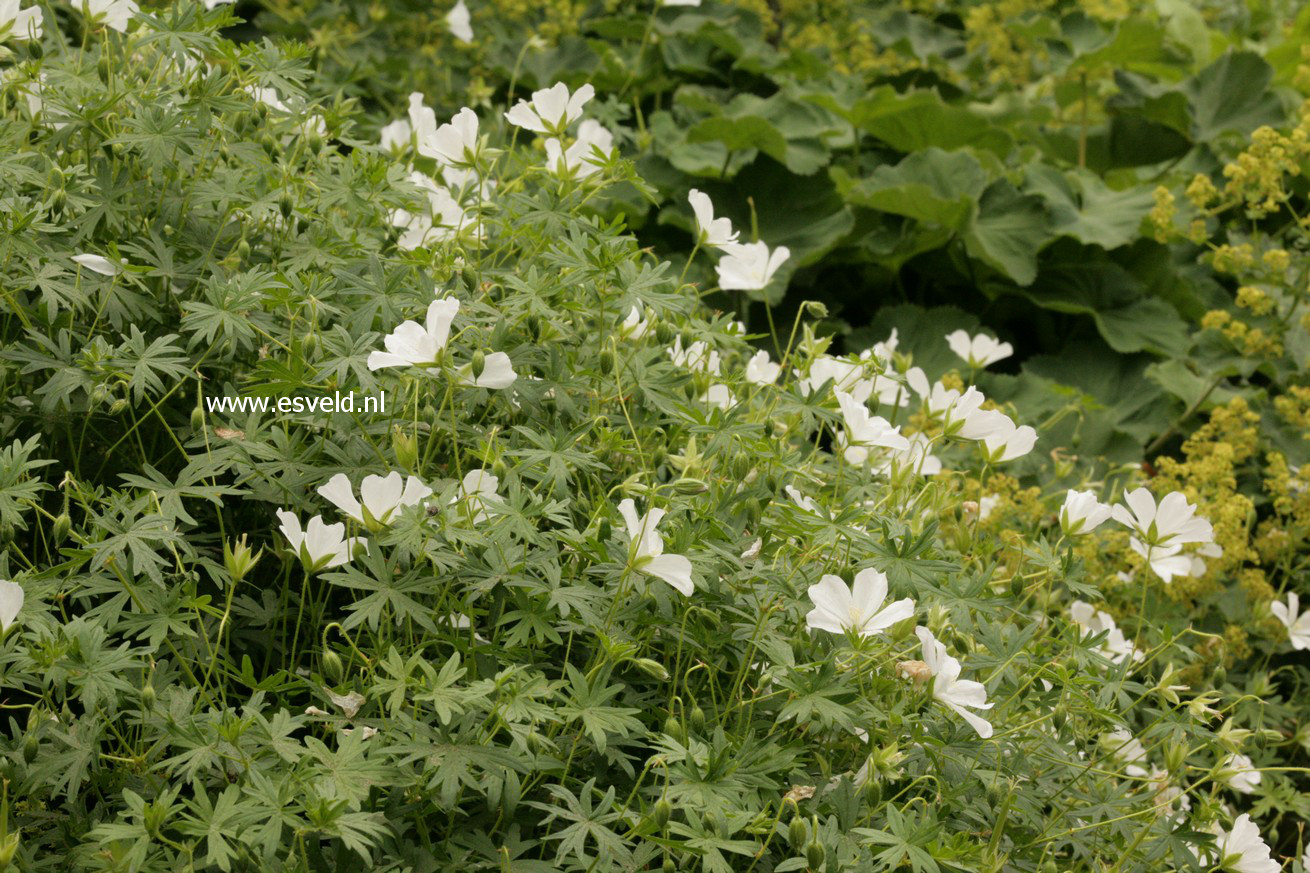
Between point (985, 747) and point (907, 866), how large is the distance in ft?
0.62

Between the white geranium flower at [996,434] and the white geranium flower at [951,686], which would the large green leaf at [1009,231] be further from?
the white geranium flower at [951,686]

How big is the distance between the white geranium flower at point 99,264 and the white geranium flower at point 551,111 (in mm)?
521

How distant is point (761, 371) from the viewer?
74.0 inches

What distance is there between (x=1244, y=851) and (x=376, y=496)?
107 centimetres

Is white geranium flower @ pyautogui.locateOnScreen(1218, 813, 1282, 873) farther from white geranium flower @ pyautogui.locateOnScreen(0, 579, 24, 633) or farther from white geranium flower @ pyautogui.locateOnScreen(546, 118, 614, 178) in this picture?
white geranium flower @ pyautogui.locateOnScreen(0, 579, 24, 633)

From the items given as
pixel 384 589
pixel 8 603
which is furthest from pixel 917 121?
pixel 8 603

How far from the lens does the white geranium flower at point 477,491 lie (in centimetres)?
131

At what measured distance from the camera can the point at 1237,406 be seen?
256 cm

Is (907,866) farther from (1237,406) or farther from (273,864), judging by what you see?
(1237,406)

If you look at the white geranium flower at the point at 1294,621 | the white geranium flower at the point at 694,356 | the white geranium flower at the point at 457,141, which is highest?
the white geranium flower at the point at 457,141

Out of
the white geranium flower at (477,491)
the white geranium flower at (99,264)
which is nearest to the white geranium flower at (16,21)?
the white geranium flower at (99,264)

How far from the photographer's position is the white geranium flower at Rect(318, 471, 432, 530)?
49.4 inches

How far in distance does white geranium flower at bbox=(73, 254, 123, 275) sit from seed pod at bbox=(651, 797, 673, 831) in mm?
893

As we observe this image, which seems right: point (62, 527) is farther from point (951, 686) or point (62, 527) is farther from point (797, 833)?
point (951, 686)
